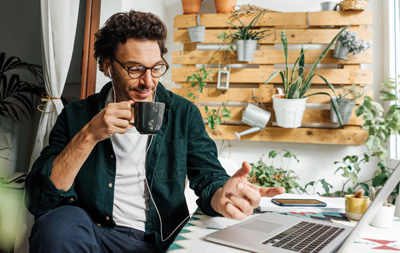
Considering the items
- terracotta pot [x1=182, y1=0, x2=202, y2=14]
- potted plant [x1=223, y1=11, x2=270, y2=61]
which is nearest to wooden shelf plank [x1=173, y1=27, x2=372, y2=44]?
potted plant [x1=223, y1=11, x2=270, y2=61]

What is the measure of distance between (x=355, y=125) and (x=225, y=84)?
1.12 meters

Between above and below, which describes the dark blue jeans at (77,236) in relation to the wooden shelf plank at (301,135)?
below

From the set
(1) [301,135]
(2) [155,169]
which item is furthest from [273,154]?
(2) [155,169]

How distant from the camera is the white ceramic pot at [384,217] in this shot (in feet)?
2.99

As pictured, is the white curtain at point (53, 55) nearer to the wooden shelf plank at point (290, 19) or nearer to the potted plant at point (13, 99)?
the potted plant at point (13, 99)

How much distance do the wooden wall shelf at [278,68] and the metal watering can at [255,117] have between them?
0.09 metres

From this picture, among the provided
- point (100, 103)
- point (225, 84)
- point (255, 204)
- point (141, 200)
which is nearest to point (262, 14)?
point (225, 84)

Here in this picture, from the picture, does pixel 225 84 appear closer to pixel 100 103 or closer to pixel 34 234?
pixel 100 103

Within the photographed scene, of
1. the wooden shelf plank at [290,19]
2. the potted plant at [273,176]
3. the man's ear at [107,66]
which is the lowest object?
the potted plant at [273,176]

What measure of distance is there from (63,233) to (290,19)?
2.48 meters

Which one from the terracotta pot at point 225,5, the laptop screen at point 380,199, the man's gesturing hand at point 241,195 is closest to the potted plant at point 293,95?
the terracotta pot at point 225,5

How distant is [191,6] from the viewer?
2.90 metres

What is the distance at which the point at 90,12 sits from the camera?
229 cm

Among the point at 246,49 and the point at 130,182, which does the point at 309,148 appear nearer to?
the point at 246,49
